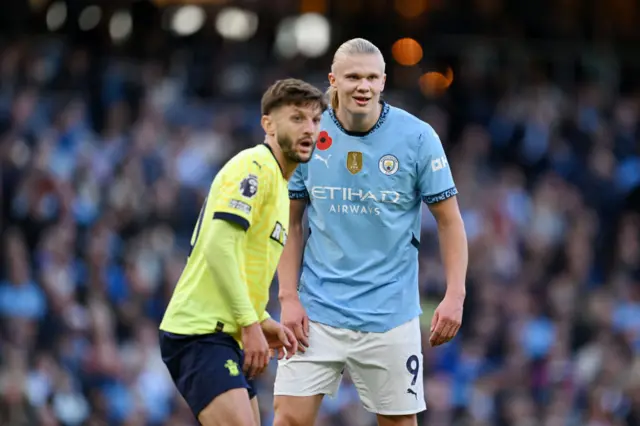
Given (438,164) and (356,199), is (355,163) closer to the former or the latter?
(356,199)

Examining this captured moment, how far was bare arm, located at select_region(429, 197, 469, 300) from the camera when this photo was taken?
7.25 meters

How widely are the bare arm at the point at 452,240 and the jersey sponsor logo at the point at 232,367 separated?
124cm

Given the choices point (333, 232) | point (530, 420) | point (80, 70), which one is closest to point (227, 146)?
point (80, 70)

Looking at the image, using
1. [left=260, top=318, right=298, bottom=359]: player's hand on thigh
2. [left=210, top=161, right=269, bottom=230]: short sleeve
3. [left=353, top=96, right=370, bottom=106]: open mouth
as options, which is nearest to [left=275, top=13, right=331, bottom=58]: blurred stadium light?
[left=353, top=96, right=370, bottom=106]: open mouth

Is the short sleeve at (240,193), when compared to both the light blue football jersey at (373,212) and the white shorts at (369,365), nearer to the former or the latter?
the light blue football jersey at (373,212)

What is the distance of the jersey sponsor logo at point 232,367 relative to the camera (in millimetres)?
6715

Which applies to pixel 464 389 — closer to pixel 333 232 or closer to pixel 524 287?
pixel 524 287

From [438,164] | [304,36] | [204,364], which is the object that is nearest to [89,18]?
[304,36]

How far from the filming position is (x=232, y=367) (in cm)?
673

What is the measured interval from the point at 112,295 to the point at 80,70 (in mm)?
4039

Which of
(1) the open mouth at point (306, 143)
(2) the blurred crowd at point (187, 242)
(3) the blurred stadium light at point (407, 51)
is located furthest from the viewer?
(3) the blurred stadium light at point (407, 51)

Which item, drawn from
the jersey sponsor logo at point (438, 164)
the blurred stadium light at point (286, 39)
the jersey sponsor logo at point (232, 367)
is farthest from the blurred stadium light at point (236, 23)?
the jersey sponsor logo at point (232, 367)

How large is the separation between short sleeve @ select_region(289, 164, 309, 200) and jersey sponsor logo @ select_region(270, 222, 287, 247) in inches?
24.8

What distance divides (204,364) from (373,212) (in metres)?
1.28
